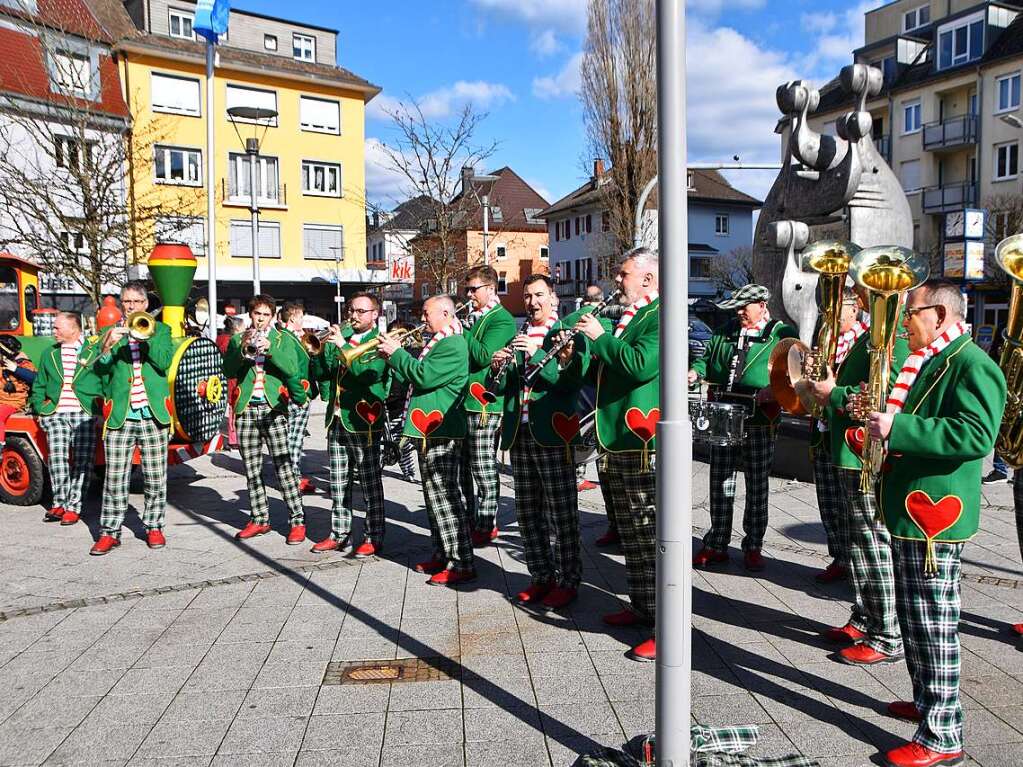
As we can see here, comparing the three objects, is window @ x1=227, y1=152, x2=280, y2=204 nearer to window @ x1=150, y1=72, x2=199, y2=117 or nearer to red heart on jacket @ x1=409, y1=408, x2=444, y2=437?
window @ x1=150, y1=72, x2=199, y2=117

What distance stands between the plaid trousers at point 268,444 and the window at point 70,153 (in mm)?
9162

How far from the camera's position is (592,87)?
28047 mm

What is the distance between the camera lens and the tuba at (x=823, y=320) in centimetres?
463

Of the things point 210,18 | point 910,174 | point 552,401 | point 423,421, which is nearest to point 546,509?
point 552,401

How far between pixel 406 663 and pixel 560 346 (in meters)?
1.93

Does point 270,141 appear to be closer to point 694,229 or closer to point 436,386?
point 694,229

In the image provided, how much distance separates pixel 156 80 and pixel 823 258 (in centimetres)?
3480

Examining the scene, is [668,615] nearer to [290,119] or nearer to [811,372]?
[811,372]

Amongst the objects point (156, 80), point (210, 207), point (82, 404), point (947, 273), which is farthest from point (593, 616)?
point (156, 80)

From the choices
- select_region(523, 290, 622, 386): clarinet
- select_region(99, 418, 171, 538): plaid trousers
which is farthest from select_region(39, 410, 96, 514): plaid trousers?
select_region(523, 290, 622, 386): clarinet

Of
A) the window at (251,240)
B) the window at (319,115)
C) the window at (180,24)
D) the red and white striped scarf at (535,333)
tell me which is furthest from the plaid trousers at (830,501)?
the window at (180,24)

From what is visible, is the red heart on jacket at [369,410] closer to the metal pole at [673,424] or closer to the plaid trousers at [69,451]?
the plaid trousers at [69,451]

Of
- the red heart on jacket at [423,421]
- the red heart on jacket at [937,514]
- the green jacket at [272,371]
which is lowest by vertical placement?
the red heart on jacket at [937,514]

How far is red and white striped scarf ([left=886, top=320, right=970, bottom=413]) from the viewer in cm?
380
